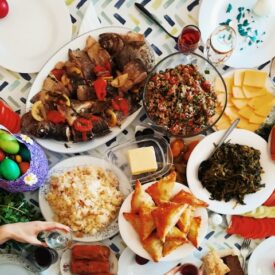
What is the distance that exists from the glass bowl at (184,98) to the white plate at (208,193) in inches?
2.8

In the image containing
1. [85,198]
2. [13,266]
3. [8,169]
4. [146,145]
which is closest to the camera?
[8,169]

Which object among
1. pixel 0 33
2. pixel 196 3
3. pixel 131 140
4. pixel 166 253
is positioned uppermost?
pixel 196 3

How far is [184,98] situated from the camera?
1.97 meters

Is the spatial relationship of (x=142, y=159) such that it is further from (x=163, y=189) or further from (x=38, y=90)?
(x=38, y=90)

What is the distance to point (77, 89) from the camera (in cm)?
203

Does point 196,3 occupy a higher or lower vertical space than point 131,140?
higher

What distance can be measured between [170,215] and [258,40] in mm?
876

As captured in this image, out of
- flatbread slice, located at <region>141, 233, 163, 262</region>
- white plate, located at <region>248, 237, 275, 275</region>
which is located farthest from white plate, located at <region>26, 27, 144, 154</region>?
white plate, located at <region>248, 237, 275, 275</region>

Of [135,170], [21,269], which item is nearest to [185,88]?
[135,170]

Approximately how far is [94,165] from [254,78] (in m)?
0.80

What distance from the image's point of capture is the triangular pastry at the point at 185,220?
1939 millimetres

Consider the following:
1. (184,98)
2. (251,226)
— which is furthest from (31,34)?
(251,226)

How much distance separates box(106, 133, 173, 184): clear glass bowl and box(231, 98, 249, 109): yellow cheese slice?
35 centimetres

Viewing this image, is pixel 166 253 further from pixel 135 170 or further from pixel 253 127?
pixel 253 127
